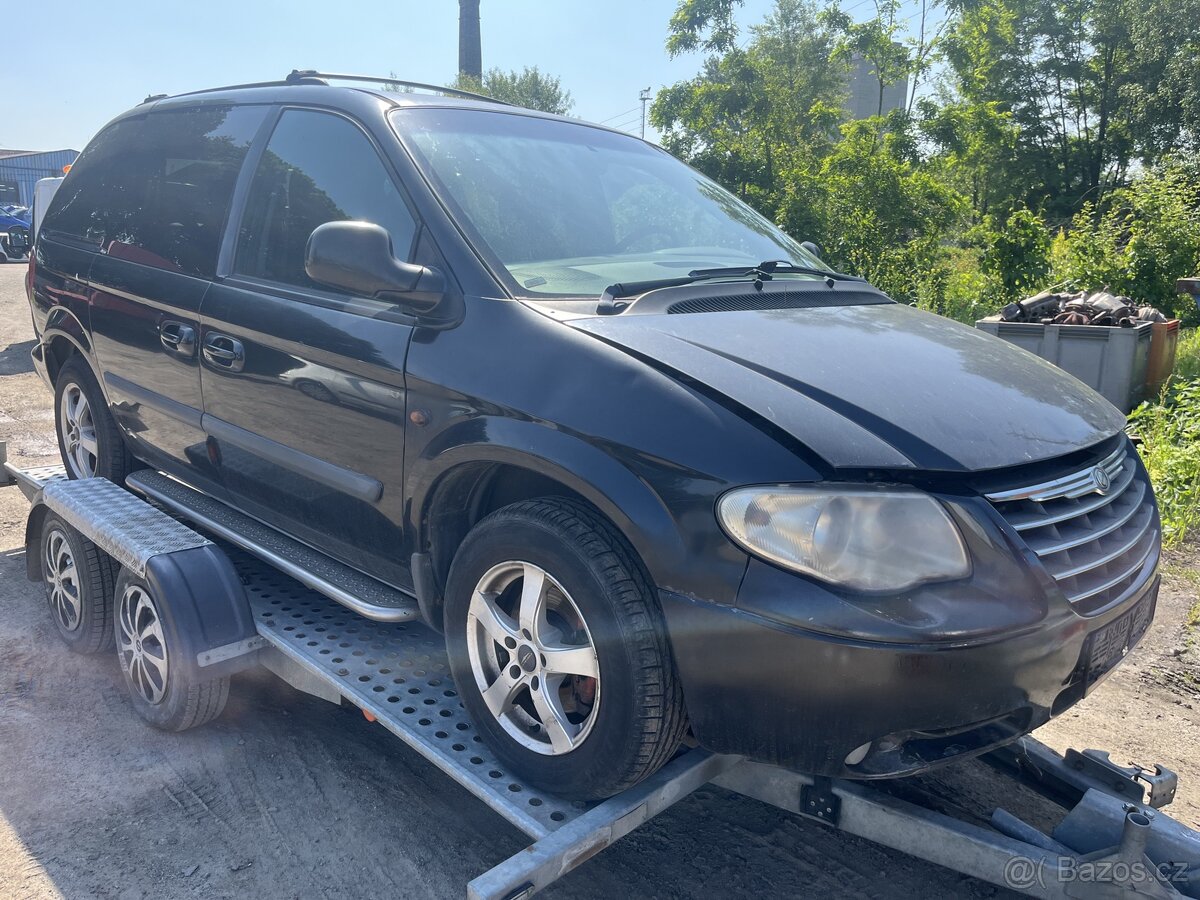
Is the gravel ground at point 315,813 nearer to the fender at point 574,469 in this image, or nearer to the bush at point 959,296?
the fender at point 574,469

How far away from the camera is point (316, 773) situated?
10.1 feet

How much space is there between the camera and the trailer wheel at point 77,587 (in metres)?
3.62

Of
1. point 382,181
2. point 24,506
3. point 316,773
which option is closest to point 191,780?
point 316,773

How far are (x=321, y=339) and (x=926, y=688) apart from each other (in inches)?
79.0

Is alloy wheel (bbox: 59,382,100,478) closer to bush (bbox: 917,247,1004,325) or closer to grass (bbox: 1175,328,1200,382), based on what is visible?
grass (bbox: 1175,328,1200,382)

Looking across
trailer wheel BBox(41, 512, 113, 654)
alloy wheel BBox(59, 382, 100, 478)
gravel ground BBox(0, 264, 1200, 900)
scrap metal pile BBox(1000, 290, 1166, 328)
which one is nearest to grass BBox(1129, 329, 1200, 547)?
scrap metal pile BBox(1000, 290, 1166, 328)

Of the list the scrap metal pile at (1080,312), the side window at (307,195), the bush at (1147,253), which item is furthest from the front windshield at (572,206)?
the bush at (1147,253)

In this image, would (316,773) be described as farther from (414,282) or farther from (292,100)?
(292,100)

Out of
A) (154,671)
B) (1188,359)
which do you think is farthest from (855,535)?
(1188,359)

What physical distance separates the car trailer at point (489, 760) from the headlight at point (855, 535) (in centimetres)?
68

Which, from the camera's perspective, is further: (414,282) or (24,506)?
(24,506)

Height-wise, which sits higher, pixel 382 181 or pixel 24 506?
pixel 382 181

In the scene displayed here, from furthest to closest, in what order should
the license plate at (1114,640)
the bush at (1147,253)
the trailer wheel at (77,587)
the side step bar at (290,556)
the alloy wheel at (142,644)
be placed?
1. the bush at (1147,253)
2. the trailer wheel at (77,587)
3. the alloy wheel at (142,644)
4. the side step bar at (290,556)
5. the license plate at (1114,640)

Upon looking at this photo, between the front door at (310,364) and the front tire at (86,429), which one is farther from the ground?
the front door at (310,364)
